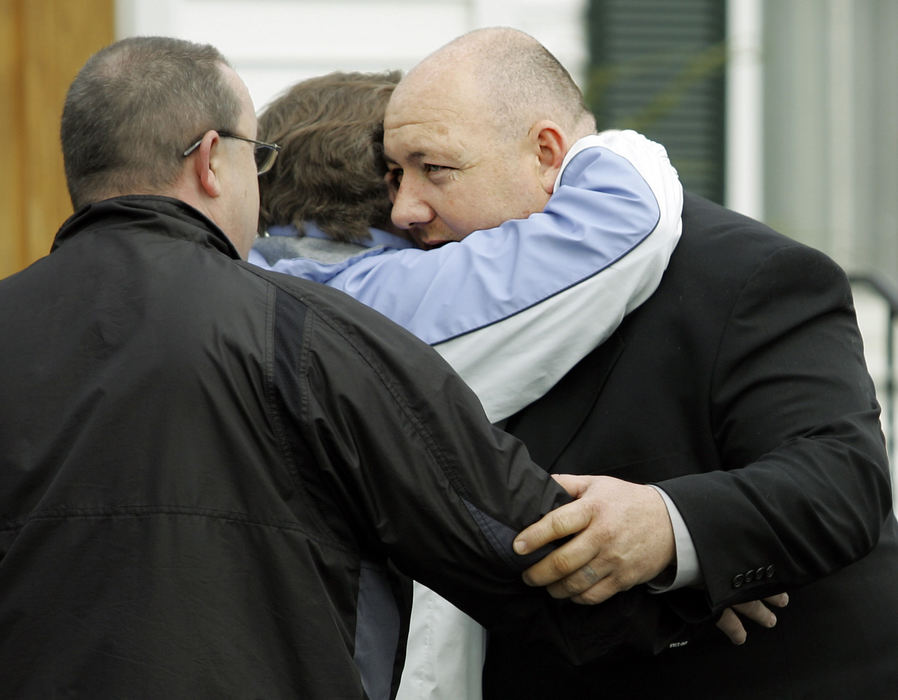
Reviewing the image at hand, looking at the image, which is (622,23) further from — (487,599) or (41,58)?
(487,599)

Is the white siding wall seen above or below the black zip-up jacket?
above

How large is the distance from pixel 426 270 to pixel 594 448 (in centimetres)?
43

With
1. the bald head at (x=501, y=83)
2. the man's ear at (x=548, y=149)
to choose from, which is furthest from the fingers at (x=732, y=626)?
the bald head at (x=501, y=83)

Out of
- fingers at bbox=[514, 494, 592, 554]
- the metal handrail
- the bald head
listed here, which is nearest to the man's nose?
the bald head

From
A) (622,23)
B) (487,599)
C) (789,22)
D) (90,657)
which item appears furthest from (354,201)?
(789,22)

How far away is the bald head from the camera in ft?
7.81

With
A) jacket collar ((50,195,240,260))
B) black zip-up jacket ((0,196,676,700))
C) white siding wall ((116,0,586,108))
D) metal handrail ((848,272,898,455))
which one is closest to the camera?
black zip-up jacket ((0,196,676,700))

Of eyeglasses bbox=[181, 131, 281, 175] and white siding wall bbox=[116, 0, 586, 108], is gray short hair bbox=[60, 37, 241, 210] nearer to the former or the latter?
eyeglasses bbox=[181, 131, 281, 175]

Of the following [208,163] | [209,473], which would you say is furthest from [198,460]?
[208,163]

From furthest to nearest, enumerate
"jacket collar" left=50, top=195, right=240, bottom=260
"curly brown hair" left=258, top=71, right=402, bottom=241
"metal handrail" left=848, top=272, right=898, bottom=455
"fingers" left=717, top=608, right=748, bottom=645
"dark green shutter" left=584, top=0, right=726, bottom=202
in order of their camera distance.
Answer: "dark green shutter" left=584, top=0, right=726, bottom=202
"metal handrail" left=848, top=272, right=898, bottom=455
"curly brown hair" left=258, top=71, right=402, bottom=241
"fingers" left=717, top=608, right=748, bottom=645
"jacket collar" left=50, top=195, right=240, bottom=260

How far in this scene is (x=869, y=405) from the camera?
206cm

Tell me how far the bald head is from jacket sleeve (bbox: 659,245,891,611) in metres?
0.57

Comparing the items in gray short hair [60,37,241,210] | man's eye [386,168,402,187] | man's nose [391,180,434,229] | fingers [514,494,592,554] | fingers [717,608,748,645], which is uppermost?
gray short hair [60,37,241,210]

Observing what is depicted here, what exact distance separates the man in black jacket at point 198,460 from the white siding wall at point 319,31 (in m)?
2.48
